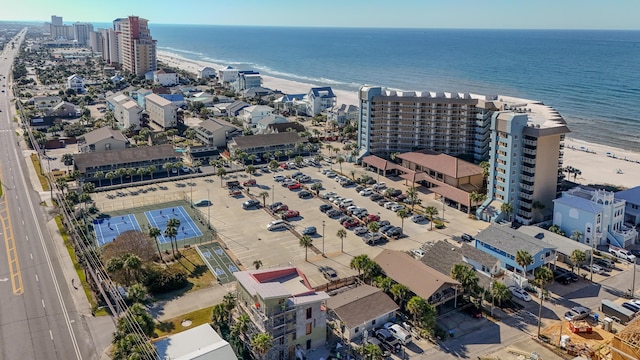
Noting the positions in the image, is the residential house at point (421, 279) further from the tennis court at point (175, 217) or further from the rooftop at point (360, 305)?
the tennis court at point (175, 217)

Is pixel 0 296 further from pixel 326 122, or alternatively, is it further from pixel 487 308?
pixel 326 122

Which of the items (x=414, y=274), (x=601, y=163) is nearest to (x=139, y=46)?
(x=601, y=163)

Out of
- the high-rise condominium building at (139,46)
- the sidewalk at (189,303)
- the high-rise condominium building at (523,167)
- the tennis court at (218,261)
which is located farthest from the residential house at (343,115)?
the high-rise condominium building at (139,46)

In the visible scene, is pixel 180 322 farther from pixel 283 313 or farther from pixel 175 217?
pixel 175 217

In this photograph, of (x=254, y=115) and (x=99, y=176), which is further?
(x=254, y=115)

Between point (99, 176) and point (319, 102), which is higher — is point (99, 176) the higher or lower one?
the lower one

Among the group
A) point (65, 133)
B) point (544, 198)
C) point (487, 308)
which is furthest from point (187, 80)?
point (487, 308)

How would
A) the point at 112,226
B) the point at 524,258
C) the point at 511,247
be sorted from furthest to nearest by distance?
the point at 112,226
the point at 511,247
the point at 524,258
